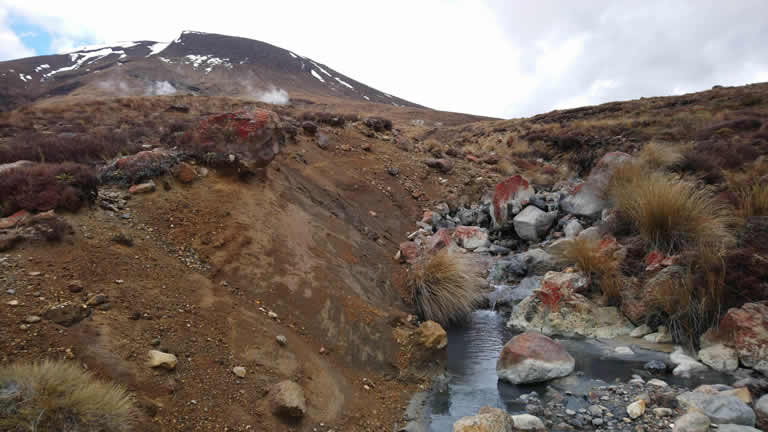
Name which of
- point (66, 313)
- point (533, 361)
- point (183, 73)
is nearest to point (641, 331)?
point (533, 361)

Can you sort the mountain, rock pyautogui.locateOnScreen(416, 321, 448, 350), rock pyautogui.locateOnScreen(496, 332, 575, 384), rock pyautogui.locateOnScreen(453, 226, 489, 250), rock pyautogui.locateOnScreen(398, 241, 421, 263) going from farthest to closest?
the mountain
rock pyautogui.locateOnScreen(453, 226, 489, 250)
rock pyautogui.locateOnScreen(398, 241, 421, 263)
rock pyautogui.locateOnScreen(416, 321, 448, 350)
rock pyautogui.locateOnScreen(496, 332, 575, 384)

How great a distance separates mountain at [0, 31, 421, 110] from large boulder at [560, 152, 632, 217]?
45261mm

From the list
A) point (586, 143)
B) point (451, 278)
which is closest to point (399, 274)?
point (451, 278)

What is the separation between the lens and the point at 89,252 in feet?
12.2

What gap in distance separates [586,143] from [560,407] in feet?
44.2

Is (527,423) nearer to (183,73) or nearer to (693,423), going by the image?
(693,423)

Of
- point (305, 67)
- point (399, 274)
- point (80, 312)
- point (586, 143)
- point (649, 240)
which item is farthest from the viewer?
point (305, 67)

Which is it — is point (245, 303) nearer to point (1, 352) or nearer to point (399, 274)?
point (1, 352)

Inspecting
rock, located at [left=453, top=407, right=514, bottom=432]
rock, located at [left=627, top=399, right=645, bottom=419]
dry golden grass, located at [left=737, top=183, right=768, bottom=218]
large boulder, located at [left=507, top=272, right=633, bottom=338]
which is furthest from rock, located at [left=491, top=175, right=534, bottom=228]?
rock, located at [left=453, top=407, right=514, bottom=432]

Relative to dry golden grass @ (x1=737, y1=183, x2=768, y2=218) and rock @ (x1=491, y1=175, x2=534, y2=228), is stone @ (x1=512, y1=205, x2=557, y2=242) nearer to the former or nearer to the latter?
rock @ (x1=491, y1=175, x2=534, y2=228)

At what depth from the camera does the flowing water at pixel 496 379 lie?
386 cm

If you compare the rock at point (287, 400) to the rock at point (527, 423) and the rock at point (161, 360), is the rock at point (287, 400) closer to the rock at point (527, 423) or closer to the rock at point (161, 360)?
the rock at point (161, 360)

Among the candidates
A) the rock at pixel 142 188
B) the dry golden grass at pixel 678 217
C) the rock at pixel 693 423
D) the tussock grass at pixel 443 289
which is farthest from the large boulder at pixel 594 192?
the rock at pixel 142 188

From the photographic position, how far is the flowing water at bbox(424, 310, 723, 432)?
12.7 ft
